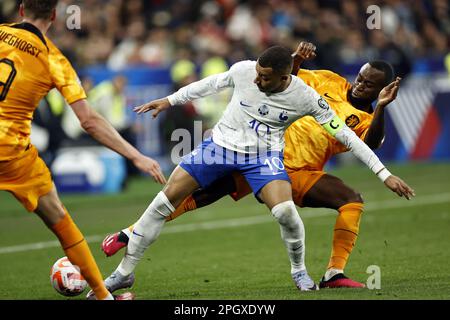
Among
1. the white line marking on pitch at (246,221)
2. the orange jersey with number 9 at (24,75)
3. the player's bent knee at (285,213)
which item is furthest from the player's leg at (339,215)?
the white line marking on pitch at (246,221)

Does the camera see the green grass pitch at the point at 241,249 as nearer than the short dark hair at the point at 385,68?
Yes

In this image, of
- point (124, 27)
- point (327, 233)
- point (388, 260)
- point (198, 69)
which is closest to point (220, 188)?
point (388, 260)

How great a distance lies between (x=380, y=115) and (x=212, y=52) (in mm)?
13788

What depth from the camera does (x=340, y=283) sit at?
9.21 m

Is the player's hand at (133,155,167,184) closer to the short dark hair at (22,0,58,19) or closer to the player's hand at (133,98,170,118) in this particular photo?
the short dark hair at (22,0,58,19)

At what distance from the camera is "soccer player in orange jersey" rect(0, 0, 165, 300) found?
24.7ft

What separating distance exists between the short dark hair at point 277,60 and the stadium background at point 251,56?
21.0ft

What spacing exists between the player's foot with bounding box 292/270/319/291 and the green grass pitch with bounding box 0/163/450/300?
8 cm

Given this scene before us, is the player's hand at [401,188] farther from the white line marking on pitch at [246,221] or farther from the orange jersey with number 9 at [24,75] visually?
the white line marking on pitch at [246,221]

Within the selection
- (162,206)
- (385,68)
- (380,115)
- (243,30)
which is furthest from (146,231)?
(243,30)

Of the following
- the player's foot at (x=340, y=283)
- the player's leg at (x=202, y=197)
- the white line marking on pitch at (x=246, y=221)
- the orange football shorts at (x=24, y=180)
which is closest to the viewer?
the orange football shorts at (x=24, y=180)

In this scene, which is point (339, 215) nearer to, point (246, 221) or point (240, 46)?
point (246, 221)

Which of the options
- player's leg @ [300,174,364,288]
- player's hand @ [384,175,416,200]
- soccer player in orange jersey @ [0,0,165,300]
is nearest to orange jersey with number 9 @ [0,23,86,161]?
soccer player in orange jersey @ [0,0,165,300]

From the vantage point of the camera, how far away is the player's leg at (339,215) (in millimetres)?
9359
